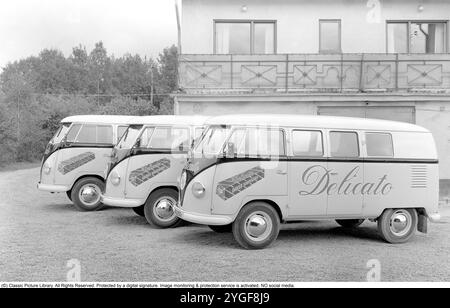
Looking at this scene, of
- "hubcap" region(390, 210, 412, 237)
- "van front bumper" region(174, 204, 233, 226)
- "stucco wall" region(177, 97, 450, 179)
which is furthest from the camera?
"stucco wall" region(177, 97, 450, 179)

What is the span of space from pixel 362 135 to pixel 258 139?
68.4 inches

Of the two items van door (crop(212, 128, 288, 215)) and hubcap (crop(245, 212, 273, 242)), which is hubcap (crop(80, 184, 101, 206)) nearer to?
van door (crop(212, 128, 288, 215))

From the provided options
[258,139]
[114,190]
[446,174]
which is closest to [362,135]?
[258,139]

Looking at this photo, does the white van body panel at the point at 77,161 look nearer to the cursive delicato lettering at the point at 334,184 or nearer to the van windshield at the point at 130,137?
the van windshield at the point at 130,137

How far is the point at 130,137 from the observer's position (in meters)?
9.66

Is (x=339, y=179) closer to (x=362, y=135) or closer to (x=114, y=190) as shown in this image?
(x=362, y=135)

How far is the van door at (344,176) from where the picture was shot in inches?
282

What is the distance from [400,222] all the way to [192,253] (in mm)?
3388

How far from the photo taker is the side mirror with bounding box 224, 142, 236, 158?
6.81 m

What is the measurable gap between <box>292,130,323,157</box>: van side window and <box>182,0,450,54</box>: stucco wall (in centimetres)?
766

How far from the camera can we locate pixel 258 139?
6.90 m

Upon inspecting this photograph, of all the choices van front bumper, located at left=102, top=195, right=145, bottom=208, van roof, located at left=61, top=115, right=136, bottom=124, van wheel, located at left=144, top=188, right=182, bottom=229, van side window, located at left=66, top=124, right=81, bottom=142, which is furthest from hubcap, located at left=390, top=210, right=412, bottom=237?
van side window, located at left=66, top=124, right=81, bottom=142

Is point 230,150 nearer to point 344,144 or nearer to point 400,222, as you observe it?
point 344,144

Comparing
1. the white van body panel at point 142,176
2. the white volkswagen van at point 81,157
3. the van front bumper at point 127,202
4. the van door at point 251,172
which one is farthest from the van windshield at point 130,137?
the van door at point 251,172
